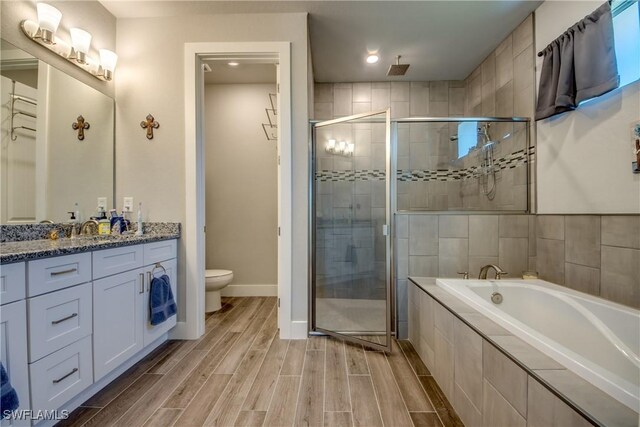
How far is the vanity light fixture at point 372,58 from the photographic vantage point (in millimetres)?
2822

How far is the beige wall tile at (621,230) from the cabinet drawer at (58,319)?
2.96 metres

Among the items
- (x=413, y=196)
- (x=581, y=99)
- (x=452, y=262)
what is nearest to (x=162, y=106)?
(x=413, y=196)

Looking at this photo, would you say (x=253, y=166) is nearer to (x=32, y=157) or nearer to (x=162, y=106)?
(x=162, y=106)

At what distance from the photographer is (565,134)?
1928 mm

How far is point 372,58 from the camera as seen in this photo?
2.86 meters

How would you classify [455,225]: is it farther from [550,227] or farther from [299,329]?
[299,329]

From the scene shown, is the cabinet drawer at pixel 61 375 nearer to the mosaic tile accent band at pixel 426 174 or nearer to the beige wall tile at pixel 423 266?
the mosaic tile accent band at pixel 426 174

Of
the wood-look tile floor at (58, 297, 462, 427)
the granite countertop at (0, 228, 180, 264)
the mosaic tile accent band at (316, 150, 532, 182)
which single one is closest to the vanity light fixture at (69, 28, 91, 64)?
the granite countertop at (0, 228, 180, 264)

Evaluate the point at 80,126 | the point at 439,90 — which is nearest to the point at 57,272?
the point at 80,126

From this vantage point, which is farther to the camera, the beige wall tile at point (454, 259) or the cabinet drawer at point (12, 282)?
the beige wall tile at point (454, 259)

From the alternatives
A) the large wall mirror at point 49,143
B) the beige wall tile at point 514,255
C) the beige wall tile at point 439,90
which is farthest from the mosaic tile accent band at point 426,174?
the large wall mirror at point 49,143


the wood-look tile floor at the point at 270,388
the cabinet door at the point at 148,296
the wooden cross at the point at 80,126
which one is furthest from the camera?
the wooden cross at the point at 80,126

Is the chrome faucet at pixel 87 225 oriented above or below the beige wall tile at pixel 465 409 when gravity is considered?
above

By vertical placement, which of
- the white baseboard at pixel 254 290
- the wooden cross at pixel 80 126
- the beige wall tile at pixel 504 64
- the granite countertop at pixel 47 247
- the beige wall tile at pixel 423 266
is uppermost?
the beige wall tile at pixel 504 64
